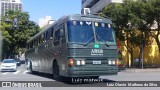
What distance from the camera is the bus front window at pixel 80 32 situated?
15050 millimetres

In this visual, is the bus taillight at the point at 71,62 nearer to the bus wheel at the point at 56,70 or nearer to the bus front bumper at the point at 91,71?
the bus front bumper at the point at 91,71

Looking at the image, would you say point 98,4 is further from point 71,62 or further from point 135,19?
point 71,62

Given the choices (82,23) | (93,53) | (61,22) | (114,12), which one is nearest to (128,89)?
(93,53)

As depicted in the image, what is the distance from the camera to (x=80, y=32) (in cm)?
1521

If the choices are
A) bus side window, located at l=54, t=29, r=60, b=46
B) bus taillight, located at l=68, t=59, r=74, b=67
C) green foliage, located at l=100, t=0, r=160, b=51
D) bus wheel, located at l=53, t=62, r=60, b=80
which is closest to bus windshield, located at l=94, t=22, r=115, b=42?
bus taillight, located at l=68, t=59, r=74, b=67

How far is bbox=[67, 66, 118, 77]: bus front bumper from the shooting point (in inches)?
581

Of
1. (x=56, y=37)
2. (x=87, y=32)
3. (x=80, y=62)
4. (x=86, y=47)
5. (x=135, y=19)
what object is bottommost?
(x=80, y=62)

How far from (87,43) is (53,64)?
→ 339 centimetres

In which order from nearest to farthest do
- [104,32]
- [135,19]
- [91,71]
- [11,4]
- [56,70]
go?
1. [91,71]
2. [104,32]
3. [56,70]
4. [135,19]
5. [11,4]

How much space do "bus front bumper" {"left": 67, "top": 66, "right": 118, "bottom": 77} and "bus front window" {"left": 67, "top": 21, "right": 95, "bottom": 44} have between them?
49.5 inches

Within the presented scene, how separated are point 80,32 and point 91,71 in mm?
1861

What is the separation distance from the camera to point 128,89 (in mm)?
13031

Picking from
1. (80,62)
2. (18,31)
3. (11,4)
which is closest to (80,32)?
(80,62)

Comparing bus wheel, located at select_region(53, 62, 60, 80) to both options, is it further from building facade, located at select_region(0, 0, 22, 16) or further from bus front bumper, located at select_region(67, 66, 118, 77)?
building facade, located at select_region(0, 0, 22, 16)
